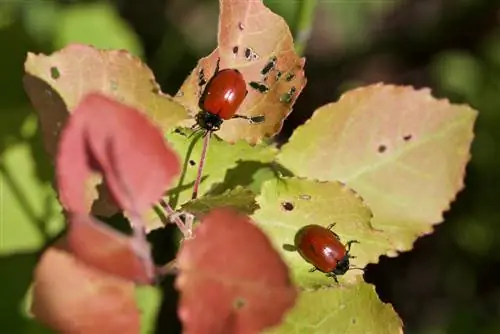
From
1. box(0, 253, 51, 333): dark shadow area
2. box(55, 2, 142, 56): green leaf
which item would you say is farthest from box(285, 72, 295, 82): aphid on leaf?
box(55, 2, 142, 56): green leaf

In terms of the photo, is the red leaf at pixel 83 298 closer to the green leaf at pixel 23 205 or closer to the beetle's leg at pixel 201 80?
the beetle's leg at pixel 201 80

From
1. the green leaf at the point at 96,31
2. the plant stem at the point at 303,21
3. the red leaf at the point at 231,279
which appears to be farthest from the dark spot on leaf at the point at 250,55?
the green leaf at the point at 96,31

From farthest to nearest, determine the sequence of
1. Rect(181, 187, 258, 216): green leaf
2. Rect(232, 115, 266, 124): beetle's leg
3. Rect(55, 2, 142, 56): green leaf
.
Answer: Rect(55, 2, 142, 56): green leaf, Rect(232, 115, 266, 124): beetle's leg, Rect(181, 187, 258, 216): green leaf

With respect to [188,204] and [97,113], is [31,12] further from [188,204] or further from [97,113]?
[97,113]

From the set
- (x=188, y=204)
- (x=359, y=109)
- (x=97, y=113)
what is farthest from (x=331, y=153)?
(x=97, y=113)

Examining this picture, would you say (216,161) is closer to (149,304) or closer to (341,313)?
(341,313)

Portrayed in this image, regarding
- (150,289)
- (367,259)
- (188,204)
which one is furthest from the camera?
(150,289)

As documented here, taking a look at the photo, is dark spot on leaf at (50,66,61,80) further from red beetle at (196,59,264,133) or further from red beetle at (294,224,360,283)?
red beetle at (294,224,360,283)
